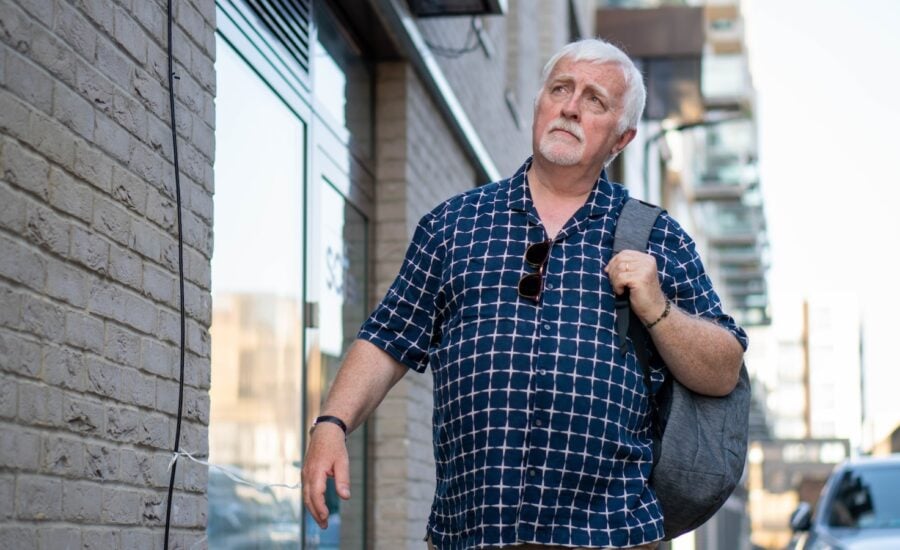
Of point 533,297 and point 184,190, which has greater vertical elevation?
point 184,190

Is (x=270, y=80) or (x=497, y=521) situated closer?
(x=497, y=521)

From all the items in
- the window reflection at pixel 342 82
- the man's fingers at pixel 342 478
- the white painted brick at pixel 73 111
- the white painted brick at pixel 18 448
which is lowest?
the man's fingers at pixel 342 478

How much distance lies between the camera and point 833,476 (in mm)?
10422

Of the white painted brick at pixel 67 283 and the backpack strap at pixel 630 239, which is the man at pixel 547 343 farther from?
the white painted brick at pixel 67 283

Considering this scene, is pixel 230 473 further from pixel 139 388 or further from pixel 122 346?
pixel 122 346

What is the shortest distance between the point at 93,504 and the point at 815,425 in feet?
518

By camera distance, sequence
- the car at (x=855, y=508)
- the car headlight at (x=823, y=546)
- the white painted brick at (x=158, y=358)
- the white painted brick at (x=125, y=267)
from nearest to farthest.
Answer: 1. the white painted brick at (x=125, y=267)
2. the white painted brick at (x=158, y=358)
3. the car headlight at (x=823, y=546)
4. the car at (x=855, y=508)

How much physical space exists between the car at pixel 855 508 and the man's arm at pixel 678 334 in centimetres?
525

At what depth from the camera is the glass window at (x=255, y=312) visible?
5605 millimetres

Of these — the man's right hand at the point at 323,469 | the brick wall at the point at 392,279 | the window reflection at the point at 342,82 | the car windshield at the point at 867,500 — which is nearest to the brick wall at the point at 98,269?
the man's right hand at the point at 323,469

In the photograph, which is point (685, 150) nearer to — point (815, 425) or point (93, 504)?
point (93, 504)

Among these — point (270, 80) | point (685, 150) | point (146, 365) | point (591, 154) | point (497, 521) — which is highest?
point (685, 150)

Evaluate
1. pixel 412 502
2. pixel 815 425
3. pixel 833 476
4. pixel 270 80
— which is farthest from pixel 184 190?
pixel 815 425

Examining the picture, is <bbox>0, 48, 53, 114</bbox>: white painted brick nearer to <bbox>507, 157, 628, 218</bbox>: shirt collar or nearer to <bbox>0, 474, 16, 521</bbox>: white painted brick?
<bbox>0, 474, 16, 521</bbox>: white painted brick
